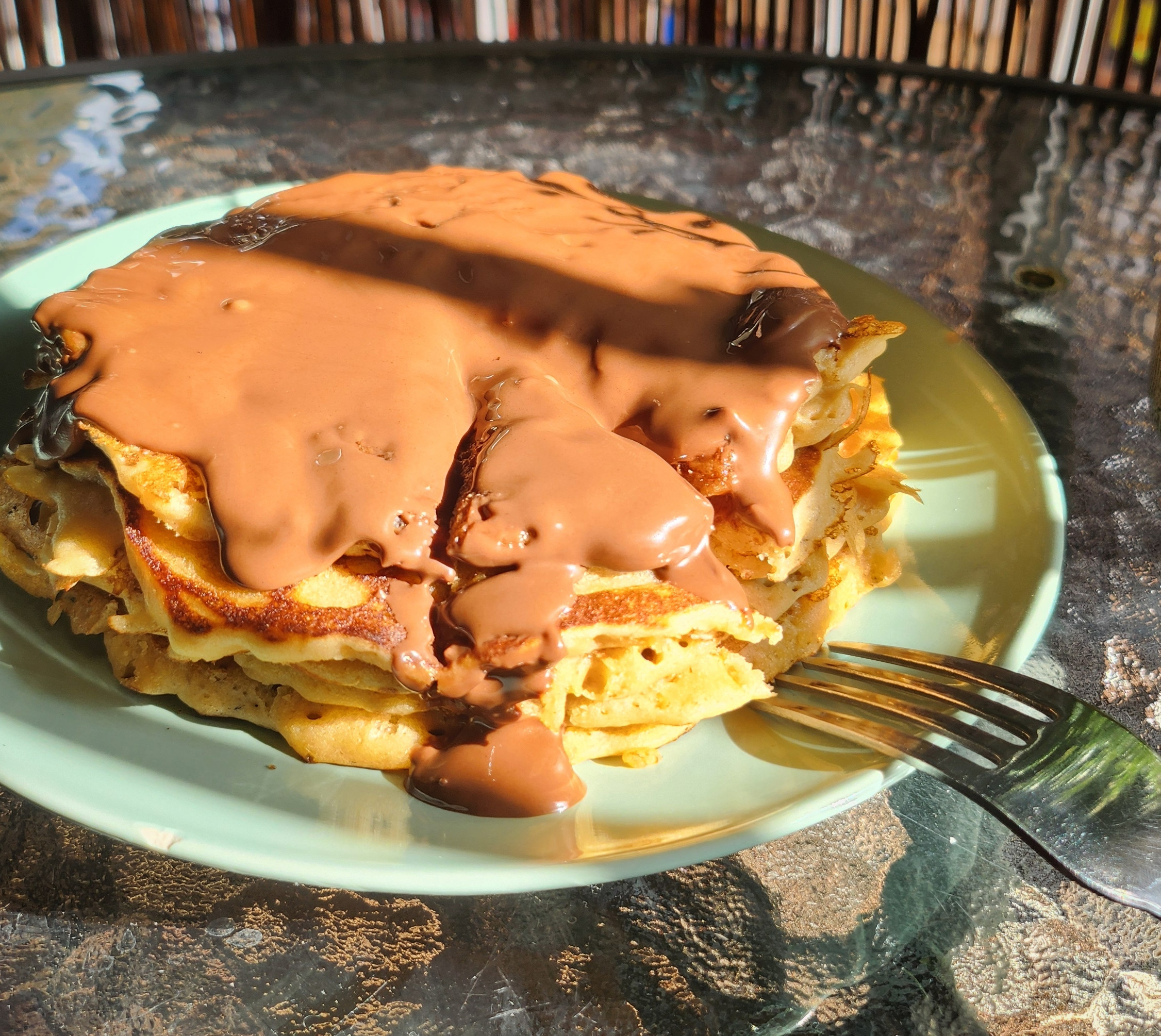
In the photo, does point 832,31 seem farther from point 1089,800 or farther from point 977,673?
point 1089,800

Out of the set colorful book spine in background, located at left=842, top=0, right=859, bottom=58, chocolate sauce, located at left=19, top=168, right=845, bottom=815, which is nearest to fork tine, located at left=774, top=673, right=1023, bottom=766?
chocolate sauce, located at left=19, top=168, right=845, bottom=815

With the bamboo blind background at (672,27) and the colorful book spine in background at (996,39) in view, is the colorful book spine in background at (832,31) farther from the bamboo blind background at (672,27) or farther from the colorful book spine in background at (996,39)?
the colorful book spine in background at (996,39)

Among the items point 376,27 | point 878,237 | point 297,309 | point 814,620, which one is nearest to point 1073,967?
point 814,620

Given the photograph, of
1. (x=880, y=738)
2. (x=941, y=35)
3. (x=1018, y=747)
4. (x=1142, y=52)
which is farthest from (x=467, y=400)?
(x=1142, y=52)

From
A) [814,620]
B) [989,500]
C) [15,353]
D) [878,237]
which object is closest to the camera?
[814,620]

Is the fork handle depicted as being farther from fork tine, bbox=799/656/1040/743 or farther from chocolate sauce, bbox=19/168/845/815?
chocolate sauce, bbox=19/168/845/815

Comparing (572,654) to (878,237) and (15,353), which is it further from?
(878,237)

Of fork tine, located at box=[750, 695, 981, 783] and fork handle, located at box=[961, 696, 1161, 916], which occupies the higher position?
fork handle, located at box=[961, 696, 1161, 916]
